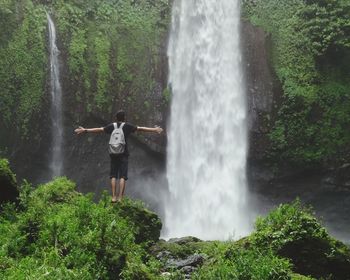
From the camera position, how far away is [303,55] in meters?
19.8

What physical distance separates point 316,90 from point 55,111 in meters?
10.2

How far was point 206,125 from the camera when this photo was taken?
18609mm

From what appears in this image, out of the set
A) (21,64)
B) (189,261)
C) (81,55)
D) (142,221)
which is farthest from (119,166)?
(81,55)

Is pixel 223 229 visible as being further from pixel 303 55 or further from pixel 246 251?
pixel 246 251

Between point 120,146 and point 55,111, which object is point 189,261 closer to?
point 120,146

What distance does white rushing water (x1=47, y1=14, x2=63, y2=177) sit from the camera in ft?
56.6

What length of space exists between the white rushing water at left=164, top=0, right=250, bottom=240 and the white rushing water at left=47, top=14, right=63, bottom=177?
4.10 meters

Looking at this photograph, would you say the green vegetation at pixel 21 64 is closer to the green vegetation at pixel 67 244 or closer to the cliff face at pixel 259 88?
the cliff face at pixel 259 88

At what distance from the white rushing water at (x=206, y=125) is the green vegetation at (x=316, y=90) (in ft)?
5.93

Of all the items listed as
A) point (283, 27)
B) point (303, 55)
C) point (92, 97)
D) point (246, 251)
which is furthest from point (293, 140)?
point (246, 251)

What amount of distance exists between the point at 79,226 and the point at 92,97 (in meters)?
12.6

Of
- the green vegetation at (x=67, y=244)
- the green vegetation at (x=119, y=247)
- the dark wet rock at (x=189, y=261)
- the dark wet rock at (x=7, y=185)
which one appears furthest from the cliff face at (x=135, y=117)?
Result: the dark wet rock at (x=189, y=261)

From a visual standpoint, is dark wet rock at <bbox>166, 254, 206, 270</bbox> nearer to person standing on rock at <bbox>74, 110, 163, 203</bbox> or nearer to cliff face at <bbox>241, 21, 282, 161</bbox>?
person standing on rock at <bbox>74, 110, 163, 203</bbox>

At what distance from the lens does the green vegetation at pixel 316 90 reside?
1836cm
